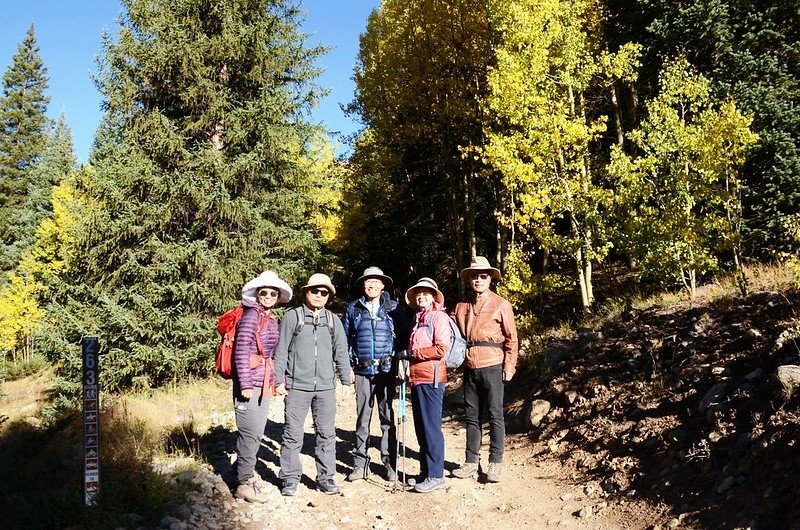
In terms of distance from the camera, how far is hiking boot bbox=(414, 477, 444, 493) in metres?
5.67

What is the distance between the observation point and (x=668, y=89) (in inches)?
372

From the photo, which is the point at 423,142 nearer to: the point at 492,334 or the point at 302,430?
the point at 492,334

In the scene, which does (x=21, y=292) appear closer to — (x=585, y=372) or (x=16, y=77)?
(x=16, y=77)

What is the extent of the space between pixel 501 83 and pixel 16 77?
44185 mm

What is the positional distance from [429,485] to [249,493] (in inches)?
71.0

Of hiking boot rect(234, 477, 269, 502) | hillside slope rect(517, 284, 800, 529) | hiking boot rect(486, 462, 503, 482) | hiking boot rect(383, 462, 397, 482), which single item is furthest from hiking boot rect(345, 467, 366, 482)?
→ hillside slope rect(517, 284, 800, 529)

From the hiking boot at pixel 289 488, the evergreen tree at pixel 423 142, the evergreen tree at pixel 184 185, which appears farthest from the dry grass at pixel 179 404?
the evergreen tree at pixel 423 142

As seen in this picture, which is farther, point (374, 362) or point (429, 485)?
point (374, 362)

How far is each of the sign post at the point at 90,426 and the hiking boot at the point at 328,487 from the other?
6.83 feet

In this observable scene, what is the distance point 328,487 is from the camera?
5746 millimetres

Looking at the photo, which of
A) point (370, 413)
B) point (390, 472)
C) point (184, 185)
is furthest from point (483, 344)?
point (184, 185)

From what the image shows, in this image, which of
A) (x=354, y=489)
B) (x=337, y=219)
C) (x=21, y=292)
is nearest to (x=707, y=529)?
(x=354, y=489)

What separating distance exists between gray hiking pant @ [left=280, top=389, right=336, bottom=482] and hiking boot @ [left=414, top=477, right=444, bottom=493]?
0.93 metres

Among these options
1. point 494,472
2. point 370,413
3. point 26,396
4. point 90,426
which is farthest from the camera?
point 26,396
